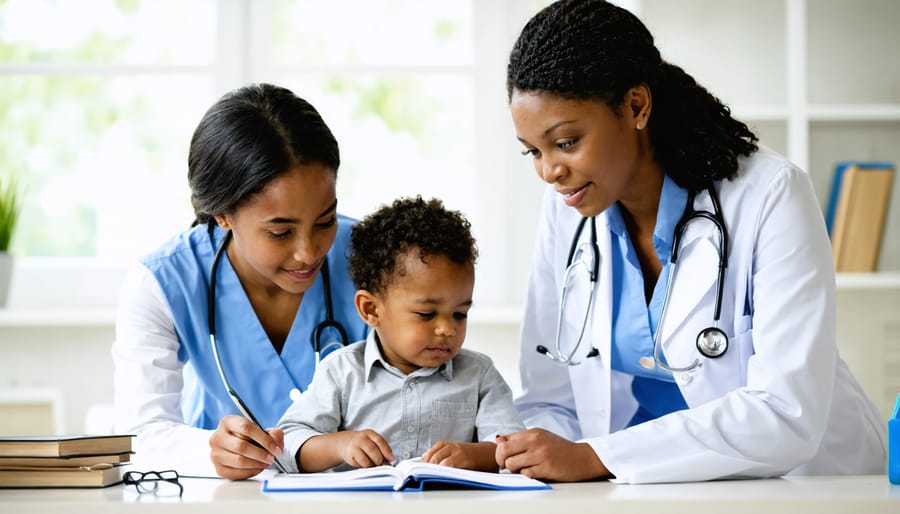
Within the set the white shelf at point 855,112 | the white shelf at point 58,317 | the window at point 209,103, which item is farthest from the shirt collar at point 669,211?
the white shelf at point 58,317

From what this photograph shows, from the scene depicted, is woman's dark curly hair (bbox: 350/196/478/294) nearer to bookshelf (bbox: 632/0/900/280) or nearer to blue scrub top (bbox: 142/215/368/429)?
blue scrub top (bbox: 142/215/368/429)

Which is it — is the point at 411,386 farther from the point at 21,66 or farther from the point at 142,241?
the point at 21,66

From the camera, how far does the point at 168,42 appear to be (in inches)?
125

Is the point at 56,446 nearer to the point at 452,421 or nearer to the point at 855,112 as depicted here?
the point at 452,421

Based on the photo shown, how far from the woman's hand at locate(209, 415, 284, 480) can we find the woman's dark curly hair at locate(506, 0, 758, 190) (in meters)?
0.67

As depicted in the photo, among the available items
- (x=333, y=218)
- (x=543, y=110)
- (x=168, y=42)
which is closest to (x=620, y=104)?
(x=543, y=110)

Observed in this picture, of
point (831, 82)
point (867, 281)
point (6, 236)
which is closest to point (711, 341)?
point (867, 281)

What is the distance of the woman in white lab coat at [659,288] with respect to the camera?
1318 mm

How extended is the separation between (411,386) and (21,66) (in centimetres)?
218

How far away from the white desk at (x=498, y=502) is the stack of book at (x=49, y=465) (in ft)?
0.25

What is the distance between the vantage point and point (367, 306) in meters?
1.66

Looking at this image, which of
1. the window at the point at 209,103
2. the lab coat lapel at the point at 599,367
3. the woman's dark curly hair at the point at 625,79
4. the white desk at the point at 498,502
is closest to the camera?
the white desk at the point at 498,502

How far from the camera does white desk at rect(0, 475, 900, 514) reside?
107 centimetres

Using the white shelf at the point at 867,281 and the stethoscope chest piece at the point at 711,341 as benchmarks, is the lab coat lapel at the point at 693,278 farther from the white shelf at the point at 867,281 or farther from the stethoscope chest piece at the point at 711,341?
the white shelf at the point at 867,281
